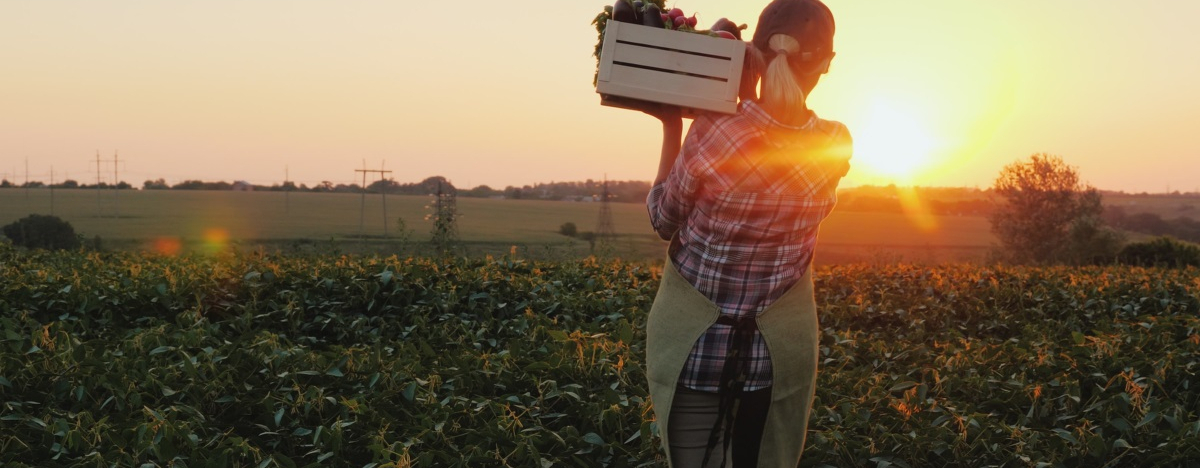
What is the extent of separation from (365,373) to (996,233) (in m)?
38.7

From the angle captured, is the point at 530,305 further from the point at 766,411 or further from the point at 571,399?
the point at 766,411

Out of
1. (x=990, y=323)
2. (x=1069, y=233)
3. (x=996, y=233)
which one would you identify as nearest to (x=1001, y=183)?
(x=996, y=233)

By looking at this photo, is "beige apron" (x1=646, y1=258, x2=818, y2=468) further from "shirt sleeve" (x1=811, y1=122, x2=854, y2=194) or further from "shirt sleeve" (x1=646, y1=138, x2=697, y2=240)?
"shirt sleeve" (x1=811, y1=122, x2=854, y2=194)

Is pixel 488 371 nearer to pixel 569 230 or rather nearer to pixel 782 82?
pixel 782 82

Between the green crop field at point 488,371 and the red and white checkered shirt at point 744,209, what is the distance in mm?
1959

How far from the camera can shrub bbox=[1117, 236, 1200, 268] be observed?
18125 mm

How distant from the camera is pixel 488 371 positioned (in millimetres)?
5363

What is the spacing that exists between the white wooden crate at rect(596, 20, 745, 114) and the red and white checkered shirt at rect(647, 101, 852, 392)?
65 mm

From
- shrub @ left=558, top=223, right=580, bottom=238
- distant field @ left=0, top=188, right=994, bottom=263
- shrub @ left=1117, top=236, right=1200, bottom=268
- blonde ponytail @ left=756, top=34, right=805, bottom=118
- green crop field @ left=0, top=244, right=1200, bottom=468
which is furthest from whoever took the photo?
shrub @ left=558, top=223, right=580, bottom=238

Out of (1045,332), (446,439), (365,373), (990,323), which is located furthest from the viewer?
(990,323)

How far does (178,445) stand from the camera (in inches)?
175

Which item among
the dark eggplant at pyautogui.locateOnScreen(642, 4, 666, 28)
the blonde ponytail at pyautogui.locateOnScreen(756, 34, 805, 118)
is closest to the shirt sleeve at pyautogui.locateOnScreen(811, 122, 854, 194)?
the blonde ponytail at pyautogui.locateOnScreen(756, 34, 805, 118)

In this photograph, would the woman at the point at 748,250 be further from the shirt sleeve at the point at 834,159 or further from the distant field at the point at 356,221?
the distant field at the point at 356,221

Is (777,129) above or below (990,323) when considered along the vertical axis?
above
